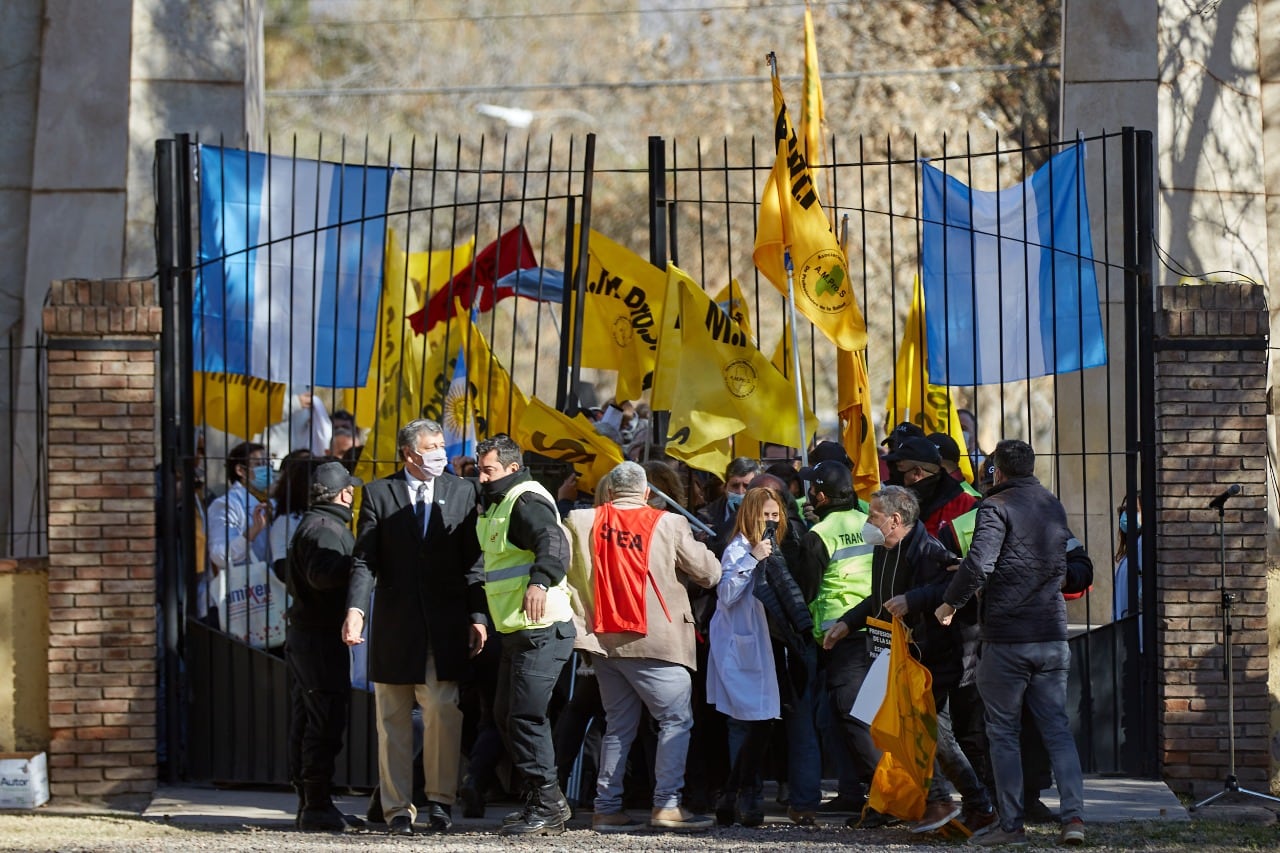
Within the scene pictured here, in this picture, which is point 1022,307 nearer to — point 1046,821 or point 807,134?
point 807,134

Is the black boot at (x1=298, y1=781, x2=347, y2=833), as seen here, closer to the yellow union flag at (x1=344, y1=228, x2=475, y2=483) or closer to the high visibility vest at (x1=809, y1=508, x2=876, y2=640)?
the yellow union flag at (x1=344, y1=228, x2=475, y2=483)

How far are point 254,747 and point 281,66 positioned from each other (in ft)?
46.5

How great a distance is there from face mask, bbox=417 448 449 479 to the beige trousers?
2.96 ft

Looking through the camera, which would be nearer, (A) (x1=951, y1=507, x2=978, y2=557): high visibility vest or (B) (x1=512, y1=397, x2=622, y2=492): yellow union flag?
(A) (x1=951, y1=507, x2=978, y2=557): high visibility vest

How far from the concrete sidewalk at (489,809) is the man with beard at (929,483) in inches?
60.1

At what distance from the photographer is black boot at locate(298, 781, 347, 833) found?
27.7 feet

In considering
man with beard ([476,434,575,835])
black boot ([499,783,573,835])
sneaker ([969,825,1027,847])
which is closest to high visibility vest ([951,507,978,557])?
sneaker ([969,825,1027,847])

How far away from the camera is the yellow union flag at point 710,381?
9.73 meters

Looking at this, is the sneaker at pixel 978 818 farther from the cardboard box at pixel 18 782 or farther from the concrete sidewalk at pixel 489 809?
the cardboard box at pixel 18 782

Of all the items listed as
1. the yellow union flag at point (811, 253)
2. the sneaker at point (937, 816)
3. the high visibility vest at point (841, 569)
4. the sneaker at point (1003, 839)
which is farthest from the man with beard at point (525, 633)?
the yellow union flag at point (811, 253)

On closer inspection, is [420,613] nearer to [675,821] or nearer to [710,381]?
[675,821]

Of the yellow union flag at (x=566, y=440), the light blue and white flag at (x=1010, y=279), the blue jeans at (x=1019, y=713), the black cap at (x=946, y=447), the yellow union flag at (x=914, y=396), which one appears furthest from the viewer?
the yellow union flag at (x=914, y=396)

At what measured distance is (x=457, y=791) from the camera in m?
8.84

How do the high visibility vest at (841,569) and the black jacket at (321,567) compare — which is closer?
the black jacket at (321,567)
